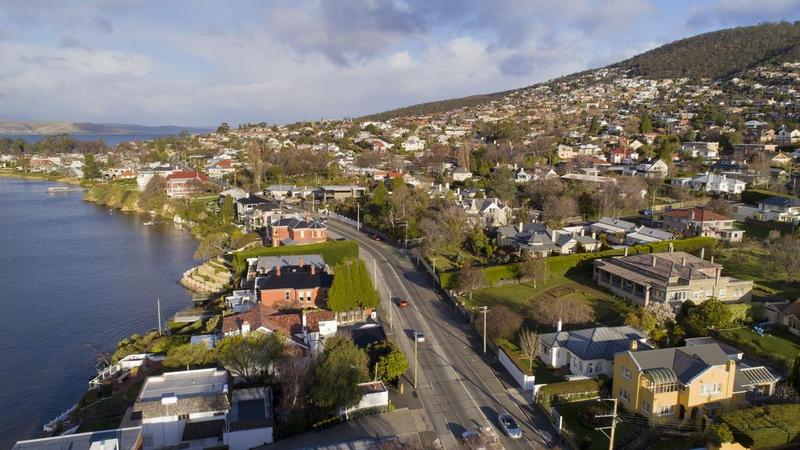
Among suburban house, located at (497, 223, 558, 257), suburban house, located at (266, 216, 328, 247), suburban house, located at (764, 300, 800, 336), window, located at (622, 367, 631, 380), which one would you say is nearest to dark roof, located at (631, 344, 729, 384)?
window, located at (622, 367, 631, 380)

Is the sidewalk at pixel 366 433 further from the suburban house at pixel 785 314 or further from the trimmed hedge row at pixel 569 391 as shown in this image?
the suburban house at pixel 785 314


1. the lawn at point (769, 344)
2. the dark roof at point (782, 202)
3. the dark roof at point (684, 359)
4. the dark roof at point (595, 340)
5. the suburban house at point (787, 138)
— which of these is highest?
the suburban house at point (787, 138)

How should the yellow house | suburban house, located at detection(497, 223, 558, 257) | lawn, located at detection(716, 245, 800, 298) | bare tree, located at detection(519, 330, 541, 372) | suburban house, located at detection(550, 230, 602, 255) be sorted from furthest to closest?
suburban house, located at detection(550, 230, 602, 255) → suburban house, located at detection(497, 223, 558, 257) → lawn, located at detection(716, 245, 800, 298) → bare tree, located at detection(519, 330, 541, 372) → the yellow house

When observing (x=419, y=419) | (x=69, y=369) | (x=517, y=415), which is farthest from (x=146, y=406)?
(x=517, y=415)

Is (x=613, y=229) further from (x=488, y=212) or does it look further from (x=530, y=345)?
(x=530, y=345)

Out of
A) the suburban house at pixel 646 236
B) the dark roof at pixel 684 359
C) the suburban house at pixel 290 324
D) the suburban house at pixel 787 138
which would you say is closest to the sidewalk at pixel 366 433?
the suburban house at pixel 290 324

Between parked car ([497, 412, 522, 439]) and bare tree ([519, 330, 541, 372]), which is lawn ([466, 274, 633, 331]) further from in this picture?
parked car ([497, 412, 522, 439])

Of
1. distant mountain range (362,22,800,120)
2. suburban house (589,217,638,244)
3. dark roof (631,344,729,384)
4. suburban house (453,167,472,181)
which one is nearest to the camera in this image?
dark roof (631,344,729,384)
